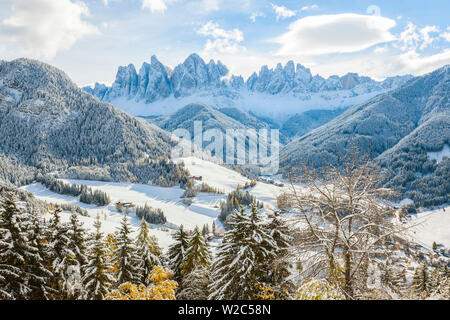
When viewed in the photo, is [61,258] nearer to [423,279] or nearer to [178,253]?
[178,253]

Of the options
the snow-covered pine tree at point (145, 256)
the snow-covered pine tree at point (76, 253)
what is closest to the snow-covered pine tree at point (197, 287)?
the snow-covered pine tree at point (145, 256)

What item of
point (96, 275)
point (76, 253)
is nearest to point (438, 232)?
point (96, 275)

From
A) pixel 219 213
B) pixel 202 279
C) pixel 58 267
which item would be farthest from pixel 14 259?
pixel 219 213

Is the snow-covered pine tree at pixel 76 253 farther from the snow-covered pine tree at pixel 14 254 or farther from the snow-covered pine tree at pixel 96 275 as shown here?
the snow-covered pine tree at pixel 14 254

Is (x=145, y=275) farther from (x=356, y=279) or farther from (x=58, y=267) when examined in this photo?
(x=356, y=279)

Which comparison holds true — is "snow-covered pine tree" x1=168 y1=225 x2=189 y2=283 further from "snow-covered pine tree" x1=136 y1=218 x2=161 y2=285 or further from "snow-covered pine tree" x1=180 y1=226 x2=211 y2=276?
"snow-covered pine tree" x1=180 y1=226 x2=211 y2=276

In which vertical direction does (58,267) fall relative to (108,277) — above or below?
above
